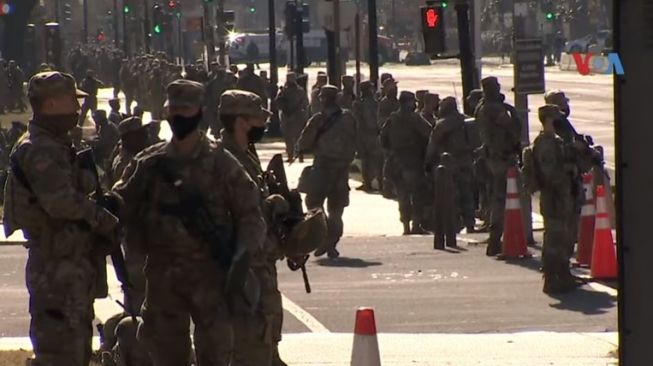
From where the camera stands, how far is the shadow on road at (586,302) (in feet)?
49.7

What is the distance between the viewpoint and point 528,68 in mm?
20562

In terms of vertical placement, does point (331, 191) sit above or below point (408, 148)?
below

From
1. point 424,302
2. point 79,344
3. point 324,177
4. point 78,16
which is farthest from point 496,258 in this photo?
point 78,16

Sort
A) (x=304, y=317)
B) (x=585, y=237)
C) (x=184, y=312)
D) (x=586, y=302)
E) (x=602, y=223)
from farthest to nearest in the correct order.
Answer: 1. (x=585, y=237)
2. (x=602, y=223)
3. (x=586, y=302)
4. (x=304, y=317)
5. (x=184, y=312)

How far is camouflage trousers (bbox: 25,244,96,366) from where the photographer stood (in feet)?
29.2

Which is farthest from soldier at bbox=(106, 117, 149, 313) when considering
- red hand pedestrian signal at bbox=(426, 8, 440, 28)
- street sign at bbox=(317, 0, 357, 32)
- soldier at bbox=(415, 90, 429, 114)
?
street sign at bbox=(317, 0, 357, 32)

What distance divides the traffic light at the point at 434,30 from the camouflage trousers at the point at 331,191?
438 cm

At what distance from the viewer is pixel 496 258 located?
62.7 ft

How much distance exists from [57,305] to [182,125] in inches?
42.4

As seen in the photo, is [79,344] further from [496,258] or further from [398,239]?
[398,239]

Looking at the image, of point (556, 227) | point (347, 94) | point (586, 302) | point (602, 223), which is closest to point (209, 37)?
point (347, 94)

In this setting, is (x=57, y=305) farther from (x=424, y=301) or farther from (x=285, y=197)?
(x=424, y=301)

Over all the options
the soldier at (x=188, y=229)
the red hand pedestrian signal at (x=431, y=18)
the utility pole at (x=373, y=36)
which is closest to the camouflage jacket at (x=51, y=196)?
the soldier at (x=188, y=229)

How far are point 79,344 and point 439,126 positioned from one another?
42.3 ft
